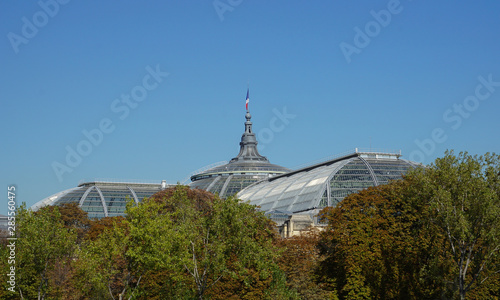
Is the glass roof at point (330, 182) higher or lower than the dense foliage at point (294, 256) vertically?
higher

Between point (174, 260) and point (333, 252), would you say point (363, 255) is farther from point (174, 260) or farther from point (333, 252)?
point (174, 260)

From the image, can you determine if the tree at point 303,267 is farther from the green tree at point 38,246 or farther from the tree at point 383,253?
the green tree at point 38,246

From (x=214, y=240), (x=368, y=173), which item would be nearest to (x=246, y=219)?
(x=214, y=240)

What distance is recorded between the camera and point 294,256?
84.1 m

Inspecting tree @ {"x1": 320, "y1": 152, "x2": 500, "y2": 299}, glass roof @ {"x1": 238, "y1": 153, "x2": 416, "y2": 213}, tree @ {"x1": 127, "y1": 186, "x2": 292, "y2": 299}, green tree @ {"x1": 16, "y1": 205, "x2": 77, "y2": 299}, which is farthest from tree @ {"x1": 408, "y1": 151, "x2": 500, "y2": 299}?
glass roof @ {"x1": 238, "y1": 153, "x2": 416, "y2": 213}

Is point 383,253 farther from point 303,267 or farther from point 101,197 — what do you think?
point 101,197

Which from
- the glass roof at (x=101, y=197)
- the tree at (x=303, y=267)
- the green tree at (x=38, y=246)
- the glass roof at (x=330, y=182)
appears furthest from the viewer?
the glass roof at (x=101, y=197)

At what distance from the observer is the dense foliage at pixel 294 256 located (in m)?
61.7

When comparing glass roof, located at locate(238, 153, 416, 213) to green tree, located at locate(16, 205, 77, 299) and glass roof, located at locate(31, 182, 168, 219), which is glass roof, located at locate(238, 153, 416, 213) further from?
green tree, located at locate(16, 205, 77, 299)

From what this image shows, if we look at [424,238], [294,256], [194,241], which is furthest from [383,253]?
[194,241]

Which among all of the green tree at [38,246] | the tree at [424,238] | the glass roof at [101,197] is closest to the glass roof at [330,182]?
the glass roof at [101,197]

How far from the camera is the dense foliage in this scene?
61.7 metres

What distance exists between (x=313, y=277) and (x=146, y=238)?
24109mm

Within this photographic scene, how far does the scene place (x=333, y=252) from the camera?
80250mm
